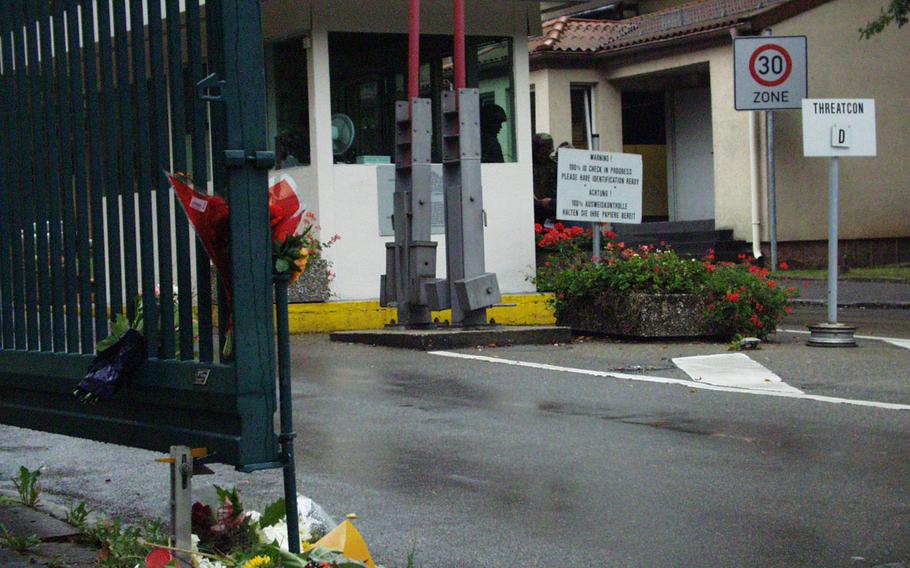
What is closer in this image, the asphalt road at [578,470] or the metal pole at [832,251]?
the asphalt road at [578,470]

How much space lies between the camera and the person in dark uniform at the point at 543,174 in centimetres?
1783

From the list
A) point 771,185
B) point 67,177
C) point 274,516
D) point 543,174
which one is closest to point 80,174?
point 67,177

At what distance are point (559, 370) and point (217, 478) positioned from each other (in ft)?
15.0

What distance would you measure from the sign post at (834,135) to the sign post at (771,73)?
780 centimetres

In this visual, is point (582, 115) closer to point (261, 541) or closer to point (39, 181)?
point (39, 181)

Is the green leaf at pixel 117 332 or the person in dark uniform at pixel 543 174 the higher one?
the person in dark uniform at pixel 543 174

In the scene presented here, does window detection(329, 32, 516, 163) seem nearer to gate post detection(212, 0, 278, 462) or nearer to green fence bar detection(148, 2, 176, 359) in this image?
green fence bar detection(148, 2, 176, 359)

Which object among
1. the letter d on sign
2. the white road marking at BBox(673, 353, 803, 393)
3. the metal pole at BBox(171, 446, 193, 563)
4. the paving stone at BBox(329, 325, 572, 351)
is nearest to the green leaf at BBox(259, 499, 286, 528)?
the metal pole at BBox(171, 446, 193, 563)

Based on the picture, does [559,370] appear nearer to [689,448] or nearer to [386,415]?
[386,415]

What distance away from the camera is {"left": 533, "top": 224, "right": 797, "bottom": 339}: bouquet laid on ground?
12.6 meters

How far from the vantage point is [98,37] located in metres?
4.82

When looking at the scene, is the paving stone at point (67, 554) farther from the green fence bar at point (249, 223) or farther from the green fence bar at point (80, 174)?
the green fence bar at point (249, 223)

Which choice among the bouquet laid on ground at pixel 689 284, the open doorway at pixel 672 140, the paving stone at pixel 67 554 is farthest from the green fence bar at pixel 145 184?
the open doorway at pixel 672 140

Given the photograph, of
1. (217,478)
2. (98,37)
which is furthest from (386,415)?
(98,37)
